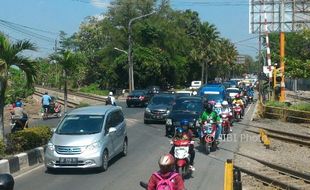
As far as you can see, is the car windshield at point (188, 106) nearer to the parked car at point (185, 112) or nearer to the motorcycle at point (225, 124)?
the parked car at point (185, 112)

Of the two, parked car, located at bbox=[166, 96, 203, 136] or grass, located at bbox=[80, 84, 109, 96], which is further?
grass, located at bbox=[80, 84, 109, 96]

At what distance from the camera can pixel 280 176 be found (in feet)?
48.2

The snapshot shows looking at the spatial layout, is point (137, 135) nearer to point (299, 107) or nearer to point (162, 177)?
point (299, 107)

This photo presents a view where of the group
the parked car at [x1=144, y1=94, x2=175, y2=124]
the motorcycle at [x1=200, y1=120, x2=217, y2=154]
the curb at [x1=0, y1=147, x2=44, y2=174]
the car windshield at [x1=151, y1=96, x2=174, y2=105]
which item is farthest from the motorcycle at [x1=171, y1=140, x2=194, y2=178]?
the car windshield at [x1=151, y1=96, x2=174, y2=105]

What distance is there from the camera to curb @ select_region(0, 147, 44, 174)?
1388 cm

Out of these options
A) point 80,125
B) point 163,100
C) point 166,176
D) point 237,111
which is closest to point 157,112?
point 163,100

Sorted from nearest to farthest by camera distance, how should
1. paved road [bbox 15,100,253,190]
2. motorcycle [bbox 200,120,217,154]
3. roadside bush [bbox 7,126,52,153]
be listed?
paved road [bbox 15,100,253,190] < roadside bush [bbox 7,126,52,153] < motorcycle [bbox 200,120,217,154]

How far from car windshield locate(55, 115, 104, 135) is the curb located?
3.58 feet

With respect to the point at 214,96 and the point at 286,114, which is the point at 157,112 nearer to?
the point at 214,96

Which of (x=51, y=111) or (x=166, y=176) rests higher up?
(x=166, y=176)

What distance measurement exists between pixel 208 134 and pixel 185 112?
19.0ft

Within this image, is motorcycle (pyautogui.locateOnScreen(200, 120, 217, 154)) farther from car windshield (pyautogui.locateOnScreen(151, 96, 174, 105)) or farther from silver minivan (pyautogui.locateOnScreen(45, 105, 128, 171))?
car windshield (pyautogui.locateOnScreen(151, 96, 174, 105))

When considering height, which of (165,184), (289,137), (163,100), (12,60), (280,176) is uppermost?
(12,60)

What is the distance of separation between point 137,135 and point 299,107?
48.1ft
